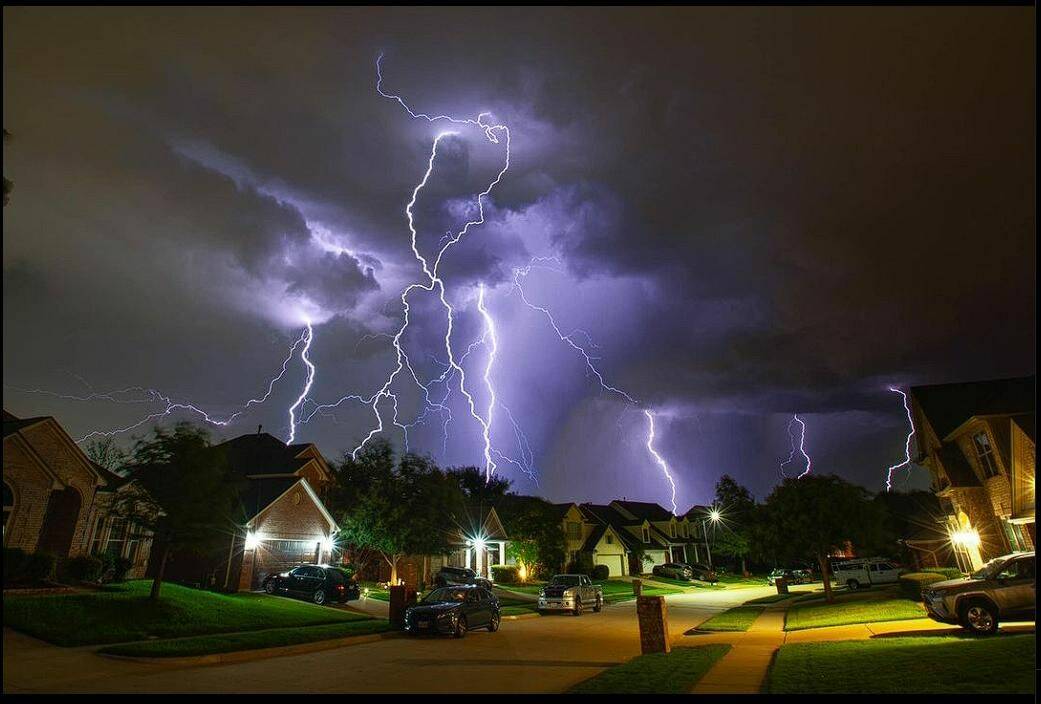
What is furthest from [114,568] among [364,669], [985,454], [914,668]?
[985,454]

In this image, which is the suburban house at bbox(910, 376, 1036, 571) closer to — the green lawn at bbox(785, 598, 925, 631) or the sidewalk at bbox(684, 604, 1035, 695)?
the green lawn at bbox(785, 598, 925, 631)

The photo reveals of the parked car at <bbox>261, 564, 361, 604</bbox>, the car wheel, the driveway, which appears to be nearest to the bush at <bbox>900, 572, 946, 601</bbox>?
the car wheel

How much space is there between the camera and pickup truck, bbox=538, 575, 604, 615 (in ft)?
82.2

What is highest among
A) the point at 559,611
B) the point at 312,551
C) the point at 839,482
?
the point at 839,482

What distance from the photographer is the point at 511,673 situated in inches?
416

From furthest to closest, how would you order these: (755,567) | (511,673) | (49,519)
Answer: (755,567) < (49,519) < (511,673)

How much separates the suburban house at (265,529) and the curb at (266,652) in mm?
10428

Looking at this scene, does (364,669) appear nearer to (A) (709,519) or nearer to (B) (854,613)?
(B) (854,613)

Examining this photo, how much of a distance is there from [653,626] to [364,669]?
20.3 ft

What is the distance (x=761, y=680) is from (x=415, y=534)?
23.6 metres
